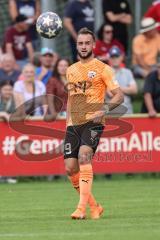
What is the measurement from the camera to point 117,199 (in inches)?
559

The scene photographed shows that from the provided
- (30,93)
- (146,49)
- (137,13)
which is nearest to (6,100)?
(30,93)

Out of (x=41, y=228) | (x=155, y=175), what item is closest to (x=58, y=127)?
(x=155, y=175)

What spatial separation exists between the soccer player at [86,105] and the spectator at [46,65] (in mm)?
7115

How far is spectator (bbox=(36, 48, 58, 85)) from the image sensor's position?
61.5ft

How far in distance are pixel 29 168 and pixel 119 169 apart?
5.45ft

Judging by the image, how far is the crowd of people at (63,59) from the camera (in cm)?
1803

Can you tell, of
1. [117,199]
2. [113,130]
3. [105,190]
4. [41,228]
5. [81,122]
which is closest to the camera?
[41,228]

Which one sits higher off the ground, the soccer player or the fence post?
the fence post

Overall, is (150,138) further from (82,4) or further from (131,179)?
(82,4)

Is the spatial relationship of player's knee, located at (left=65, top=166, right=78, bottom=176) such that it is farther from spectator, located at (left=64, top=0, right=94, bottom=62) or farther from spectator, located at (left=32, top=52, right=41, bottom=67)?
spectator, located at (left=64, top=0, right=94, bottom=62)

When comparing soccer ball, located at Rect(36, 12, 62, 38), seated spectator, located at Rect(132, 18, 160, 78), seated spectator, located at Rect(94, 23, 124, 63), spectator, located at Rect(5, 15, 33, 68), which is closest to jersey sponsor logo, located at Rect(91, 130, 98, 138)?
soccer ball, located at Rect(36, 12, 62, 38)

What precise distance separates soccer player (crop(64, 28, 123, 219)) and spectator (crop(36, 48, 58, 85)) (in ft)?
23.3

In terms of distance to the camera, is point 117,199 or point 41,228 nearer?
point 41,228

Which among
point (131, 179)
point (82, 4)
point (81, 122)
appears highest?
point (82, 4)
